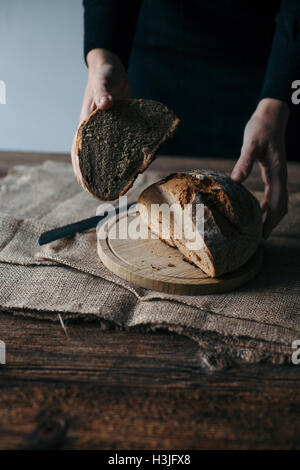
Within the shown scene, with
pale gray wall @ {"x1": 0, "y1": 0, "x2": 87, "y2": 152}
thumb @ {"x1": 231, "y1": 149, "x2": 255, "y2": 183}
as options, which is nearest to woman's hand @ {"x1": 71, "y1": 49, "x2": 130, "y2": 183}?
thumb @ {"x1": 231, "y1": 149, "x2": 255, "y2": 183}

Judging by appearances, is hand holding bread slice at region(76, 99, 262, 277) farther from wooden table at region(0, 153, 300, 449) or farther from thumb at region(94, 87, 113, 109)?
wooden table at region(0, 153, 300, 449)

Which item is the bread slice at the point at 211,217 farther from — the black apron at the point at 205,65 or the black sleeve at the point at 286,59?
the black apron at the point at 205,65

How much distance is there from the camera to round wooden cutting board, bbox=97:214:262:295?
1.59 metres

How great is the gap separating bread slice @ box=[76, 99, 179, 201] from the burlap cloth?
0.33 meters

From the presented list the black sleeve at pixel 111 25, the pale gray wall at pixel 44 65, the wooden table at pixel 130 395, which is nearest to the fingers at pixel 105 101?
the black sleeve at pixel 111 25

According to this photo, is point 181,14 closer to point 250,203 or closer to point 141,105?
point 141,105

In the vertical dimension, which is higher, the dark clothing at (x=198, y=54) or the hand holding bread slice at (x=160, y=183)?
the dark clothing at (x=198, y=54)

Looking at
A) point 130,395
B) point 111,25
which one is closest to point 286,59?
point 111,25

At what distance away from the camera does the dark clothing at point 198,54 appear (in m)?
2.38

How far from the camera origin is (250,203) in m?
1.79

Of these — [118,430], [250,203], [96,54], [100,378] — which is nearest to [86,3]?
[96,54]

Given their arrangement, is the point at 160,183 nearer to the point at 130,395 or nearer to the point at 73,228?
the point at 73,228

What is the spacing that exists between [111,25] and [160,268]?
1.44 metres

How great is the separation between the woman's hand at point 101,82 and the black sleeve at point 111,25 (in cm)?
7
